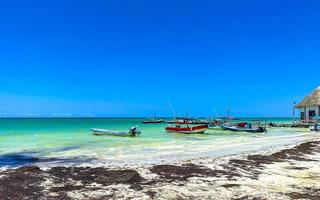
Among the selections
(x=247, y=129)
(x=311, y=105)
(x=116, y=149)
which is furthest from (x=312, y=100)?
(x=116, y=149)

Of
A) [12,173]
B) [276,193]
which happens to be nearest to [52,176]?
[12,173]

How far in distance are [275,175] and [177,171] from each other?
3.11 m

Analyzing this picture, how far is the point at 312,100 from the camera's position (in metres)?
51.7

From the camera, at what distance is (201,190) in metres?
9.23

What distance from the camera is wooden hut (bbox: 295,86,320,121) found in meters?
51.3

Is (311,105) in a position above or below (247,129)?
above

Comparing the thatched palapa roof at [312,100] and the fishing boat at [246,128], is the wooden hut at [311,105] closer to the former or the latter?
the thatched palapa roof at [312,100]

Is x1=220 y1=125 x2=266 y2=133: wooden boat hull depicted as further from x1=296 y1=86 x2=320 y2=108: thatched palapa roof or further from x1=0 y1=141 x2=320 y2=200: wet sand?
x1=0 y1=141 x2=320 y2=200: wet sand

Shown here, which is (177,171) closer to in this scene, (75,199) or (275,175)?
(275,175)

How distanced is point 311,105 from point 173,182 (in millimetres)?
47217

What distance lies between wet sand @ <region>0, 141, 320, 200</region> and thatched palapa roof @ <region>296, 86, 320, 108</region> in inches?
1605

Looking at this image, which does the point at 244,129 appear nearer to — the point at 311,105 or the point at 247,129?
the point at 247,129

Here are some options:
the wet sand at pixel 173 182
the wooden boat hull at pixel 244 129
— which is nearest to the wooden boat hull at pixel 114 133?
the wooden boat hull at pixel 244 129

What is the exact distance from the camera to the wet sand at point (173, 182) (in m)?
8.72
